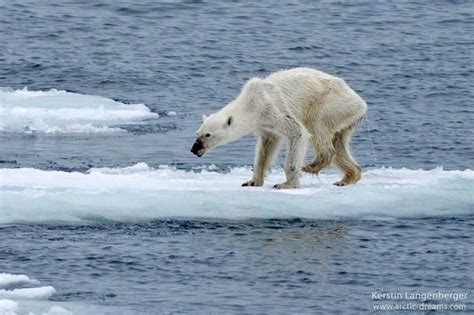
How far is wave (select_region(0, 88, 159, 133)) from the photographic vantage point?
20.8 m

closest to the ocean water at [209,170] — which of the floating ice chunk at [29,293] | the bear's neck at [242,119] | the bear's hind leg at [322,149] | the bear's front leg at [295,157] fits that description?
the floating ice chunk at [29,293]

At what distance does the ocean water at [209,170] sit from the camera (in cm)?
1277

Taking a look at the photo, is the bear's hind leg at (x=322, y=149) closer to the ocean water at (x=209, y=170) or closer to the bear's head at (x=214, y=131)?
the ocean water at (x=209, y=170)

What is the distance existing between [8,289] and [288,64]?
15412mm

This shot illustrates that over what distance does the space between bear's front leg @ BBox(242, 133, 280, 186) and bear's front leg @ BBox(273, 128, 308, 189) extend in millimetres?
304

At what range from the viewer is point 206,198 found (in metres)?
14.8

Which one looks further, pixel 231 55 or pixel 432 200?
pixel 231 55

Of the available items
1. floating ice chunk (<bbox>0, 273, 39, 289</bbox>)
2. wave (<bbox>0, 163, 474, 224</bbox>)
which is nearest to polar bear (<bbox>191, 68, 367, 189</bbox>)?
wave (<bbox>0, 163, 474, 224</bbox>)

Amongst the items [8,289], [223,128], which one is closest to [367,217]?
[223,128]

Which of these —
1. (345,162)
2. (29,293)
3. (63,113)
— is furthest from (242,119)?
(63,113)

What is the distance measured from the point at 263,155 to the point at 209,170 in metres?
2.02

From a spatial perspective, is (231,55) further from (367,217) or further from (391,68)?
(367,217)

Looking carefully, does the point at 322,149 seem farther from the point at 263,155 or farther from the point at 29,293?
the point at 29,293

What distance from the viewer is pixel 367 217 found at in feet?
49.2
